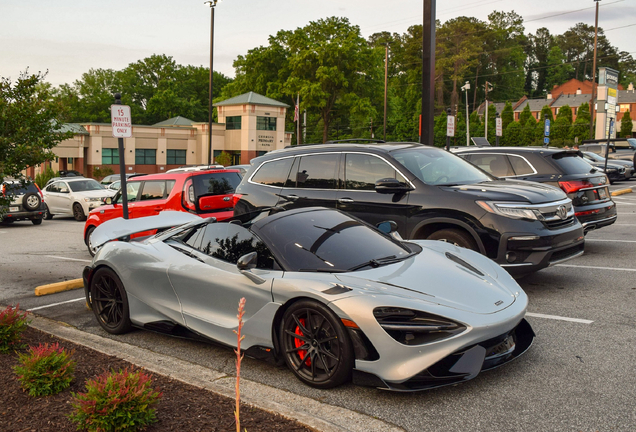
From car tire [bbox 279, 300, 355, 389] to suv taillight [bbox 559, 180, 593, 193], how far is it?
6.58m

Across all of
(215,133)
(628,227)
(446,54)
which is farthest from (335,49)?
(628,227)

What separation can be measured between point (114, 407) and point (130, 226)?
12.5 feet

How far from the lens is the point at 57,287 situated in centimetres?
790

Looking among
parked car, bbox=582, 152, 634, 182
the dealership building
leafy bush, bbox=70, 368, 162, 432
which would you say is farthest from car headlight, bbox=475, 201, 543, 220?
the dealership building

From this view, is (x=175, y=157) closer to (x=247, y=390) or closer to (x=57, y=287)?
(x=57, y=287)

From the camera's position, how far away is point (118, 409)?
3.41 metres

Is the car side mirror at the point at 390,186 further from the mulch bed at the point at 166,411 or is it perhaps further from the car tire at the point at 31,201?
the car tire at the point at 31,201

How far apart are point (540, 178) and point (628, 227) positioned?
14.5 feet

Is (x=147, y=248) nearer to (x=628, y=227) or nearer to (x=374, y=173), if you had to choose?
(x=374, y=173)

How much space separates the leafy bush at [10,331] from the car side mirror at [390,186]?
419 centimetres

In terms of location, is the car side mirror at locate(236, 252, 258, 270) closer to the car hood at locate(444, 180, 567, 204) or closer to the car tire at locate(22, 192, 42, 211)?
the car hood at locate(444, 180, 567, 204)

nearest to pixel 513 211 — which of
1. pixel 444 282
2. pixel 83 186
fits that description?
pixel 444 282

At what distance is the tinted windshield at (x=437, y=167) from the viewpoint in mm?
7551

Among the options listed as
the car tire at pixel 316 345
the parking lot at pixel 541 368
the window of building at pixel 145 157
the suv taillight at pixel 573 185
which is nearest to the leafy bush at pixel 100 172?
the window of building at pixel 145 157
